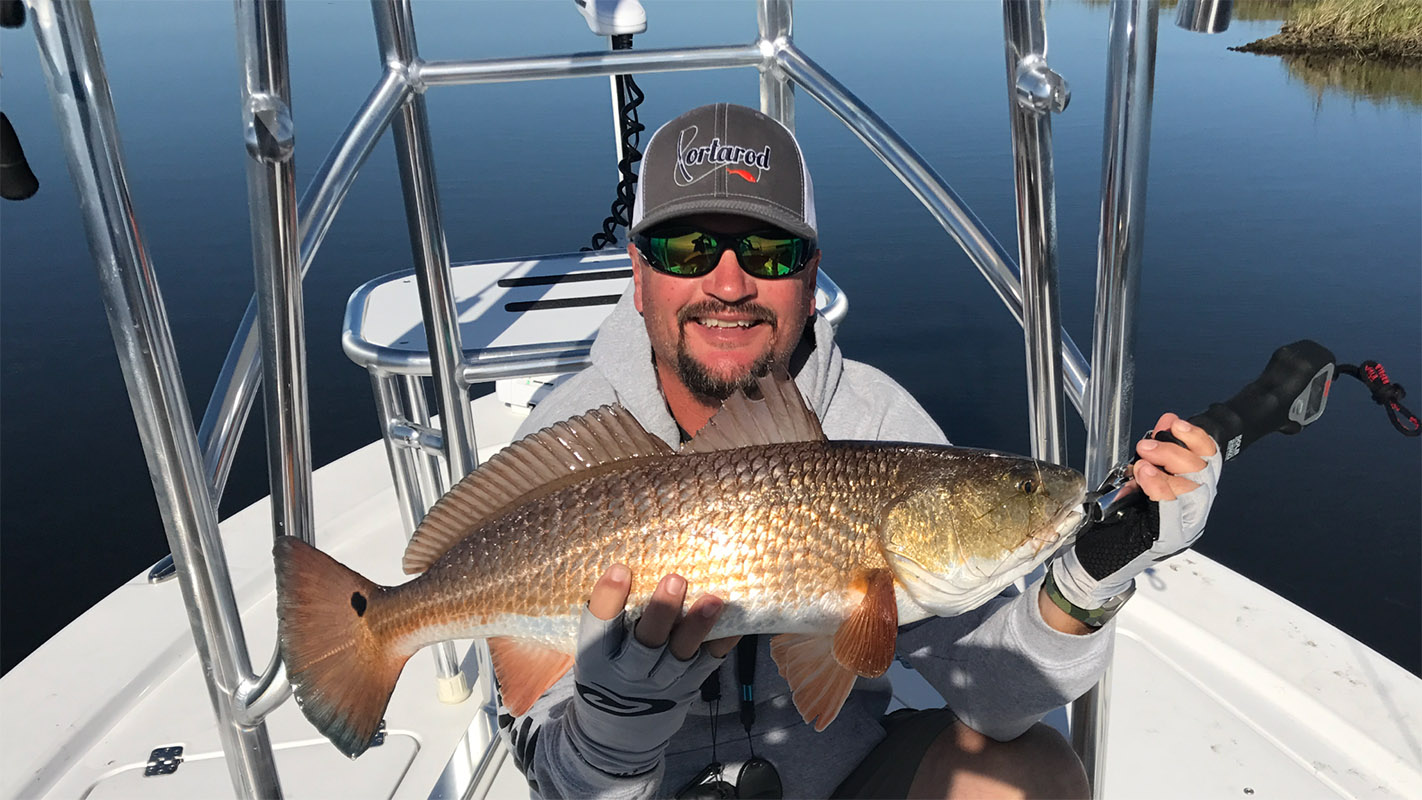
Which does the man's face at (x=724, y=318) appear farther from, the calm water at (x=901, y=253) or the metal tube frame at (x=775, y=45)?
the calm water at (x=901, y=253)

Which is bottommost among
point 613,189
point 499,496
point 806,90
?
point 613,189

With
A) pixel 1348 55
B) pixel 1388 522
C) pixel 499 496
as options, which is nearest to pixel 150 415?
pixel 499 496

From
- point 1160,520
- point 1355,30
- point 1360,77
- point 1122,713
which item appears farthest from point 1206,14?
point 1355,30

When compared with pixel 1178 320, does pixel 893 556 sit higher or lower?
higher

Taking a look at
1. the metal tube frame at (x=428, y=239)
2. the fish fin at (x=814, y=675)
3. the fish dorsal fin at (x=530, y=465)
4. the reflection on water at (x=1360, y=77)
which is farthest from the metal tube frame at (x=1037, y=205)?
the reflection on water at (x=1360, y=77)

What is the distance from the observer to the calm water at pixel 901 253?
692 centimetres

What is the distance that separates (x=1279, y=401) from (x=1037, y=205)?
0.53 m

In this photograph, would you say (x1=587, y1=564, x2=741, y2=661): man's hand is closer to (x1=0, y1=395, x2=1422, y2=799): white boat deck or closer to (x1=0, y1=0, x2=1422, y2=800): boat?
(x1=0, y1=0, x2=1422, y2=800): boat

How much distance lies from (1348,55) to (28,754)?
19.9 metres

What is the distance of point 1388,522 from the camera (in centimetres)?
660

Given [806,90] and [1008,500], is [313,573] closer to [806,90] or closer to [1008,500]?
[1008,500]

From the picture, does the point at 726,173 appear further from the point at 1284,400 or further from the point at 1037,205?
the point at 1284,400

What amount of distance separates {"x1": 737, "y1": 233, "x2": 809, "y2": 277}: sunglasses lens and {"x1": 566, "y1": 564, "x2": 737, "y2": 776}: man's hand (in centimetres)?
85

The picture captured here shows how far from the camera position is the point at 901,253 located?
10.8m
